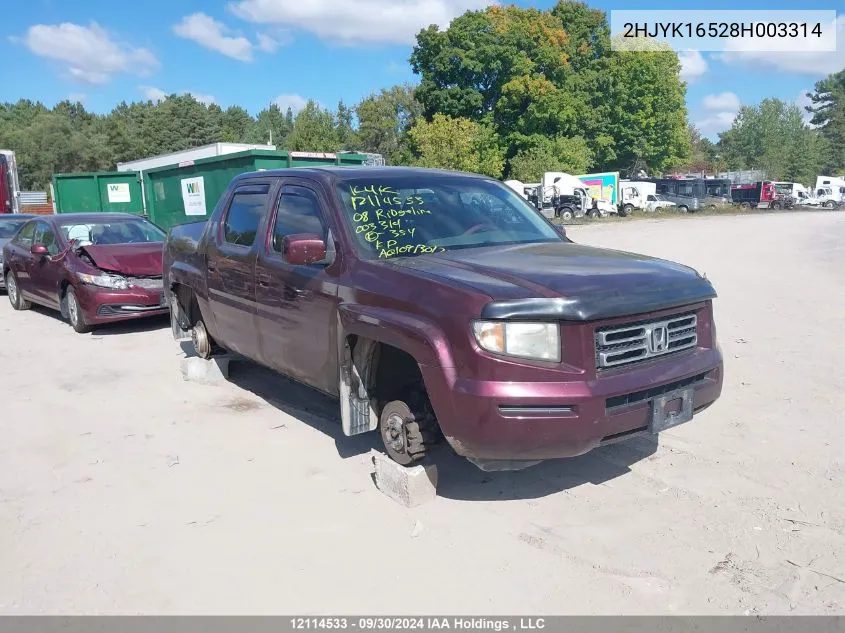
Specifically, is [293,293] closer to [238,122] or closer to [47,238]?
[47,238]

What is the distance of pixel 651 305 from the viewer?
3.62 m

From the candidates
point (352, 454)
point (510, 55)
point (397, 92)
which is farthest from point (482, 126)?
point (352, 454)

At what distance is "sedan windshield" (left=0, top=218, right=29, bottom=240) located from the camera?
13.9 m

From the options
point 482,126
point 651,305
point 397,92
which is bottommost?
point 651,305

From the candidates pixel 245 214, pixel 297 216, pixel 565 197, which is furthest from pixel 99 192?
pixel 565 197

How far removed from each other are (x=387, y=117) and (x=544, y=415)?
58.9 metres

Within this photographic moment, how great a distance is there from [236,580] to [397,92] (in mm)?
60171

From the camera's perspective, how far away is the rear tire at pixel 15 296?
37.4ft

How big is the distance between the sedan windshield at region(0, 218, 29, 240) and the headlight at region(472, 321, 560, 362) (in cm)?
1352

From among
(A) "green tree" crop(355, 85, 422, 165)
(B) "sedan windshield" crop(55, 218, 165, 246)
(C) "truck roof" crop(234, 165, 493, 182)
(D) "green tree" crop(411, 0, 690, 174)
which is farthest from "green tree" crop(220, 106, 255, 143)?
(C) "truck roof" crop(234, 165, 493, 182)

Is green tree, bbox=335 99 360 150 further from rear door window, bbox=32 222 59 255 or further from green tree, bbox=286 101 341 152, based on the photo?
rear door window, bbox=32 222 59 255

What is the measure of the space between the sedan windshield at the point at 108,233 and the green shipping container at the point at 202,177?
2.34 meters
